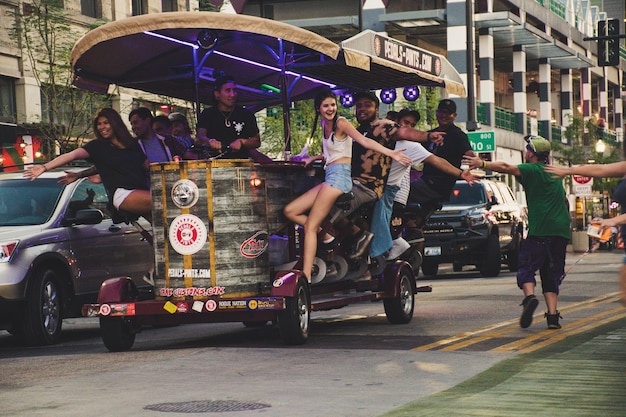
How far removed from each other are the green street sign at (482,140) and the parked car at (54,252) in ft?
74.0

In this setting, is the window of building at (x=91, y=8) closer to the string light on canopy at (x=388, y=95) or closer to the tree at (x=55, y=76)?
the tree at (x=55, y=76)

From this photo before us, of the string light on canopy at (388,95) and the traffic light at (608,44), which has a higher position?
the traffic light at (608,44)

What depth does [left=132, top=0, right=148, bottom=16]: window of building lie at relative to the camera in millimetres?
40250

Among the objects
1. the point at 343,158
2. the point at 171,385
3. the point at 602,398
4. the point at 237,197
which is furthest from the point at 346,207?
the point at 602,398

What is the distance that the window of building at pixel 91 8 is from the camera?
37375 mm

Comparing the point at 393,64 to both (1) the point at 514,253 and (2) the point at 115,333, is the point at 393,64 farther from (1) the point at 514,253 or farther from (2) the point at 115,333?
(1) the point at 514,253

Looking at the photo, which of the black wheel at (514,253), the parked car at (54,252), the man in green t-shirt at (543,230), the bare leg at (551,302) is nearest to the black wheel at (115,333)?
the parked car at (54,252)

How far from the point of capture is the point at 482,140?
121ft

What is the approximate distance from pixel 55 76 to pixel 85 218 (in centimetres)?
1712

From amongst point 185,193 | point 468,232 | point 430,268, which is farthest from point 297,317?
point 430,268

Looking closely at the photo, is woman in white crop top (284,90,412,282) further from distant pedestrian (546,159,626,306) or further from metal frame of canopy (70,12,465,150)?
distant pedestrian (546,159,626,306)

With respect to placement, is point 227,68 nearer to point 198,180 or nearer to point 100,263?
point 100,263

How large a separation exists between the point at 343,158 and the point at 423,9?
126ft

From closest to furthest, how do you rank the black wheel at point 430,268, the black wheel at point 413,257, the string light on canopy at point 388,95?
1. the black wheel at point 413,257
2. the string light on canopy at point 388,95
3. the black wheel at point 430,268
